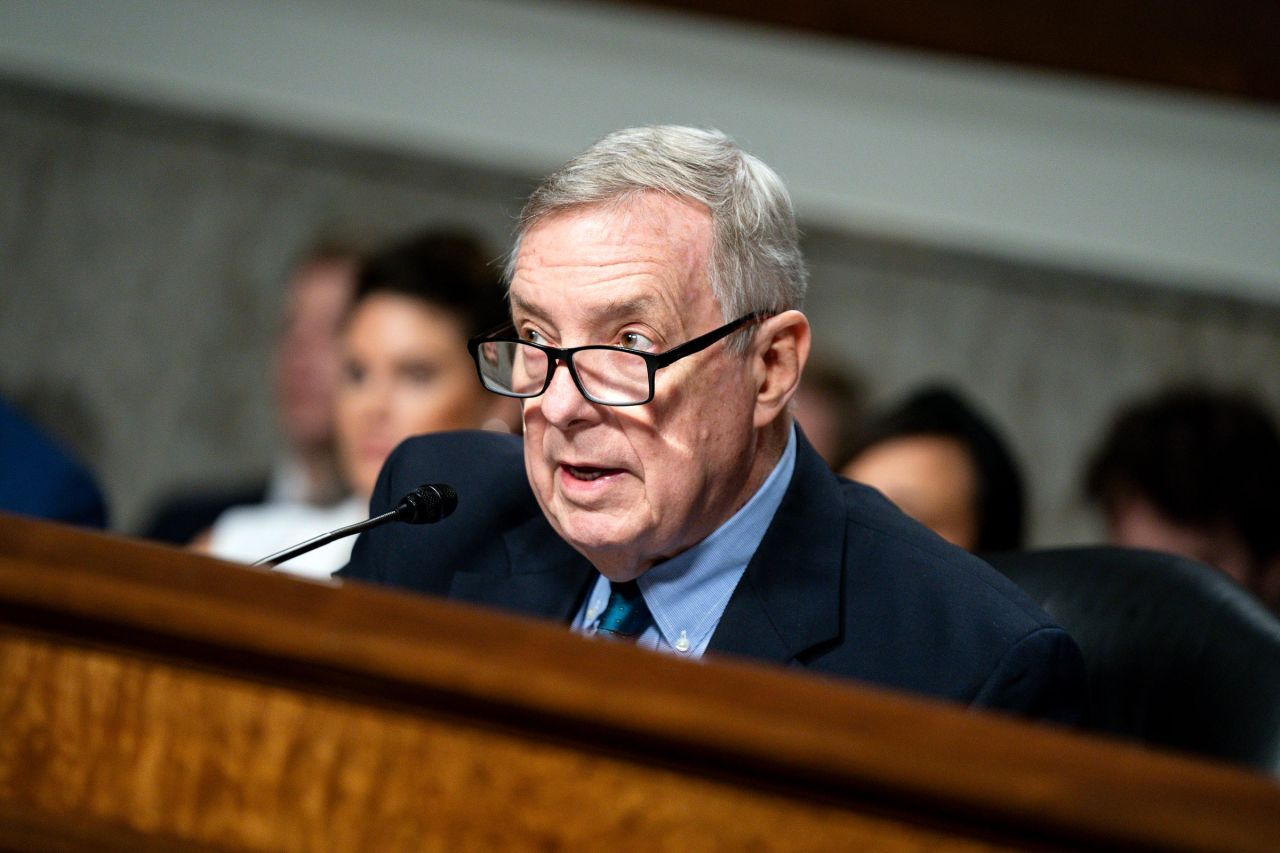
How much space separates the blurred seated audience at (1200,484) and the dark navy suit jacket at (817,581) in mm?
989

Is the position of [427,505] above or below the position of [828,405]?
above

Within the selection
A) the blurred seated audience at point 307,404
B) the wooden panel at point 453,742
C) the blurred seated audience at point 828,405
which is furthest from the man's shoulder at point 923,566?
the blurred seated audience at point 307,404

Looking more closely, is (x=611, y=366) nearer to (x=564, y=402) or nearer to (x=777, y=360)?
(x=564, y=402)

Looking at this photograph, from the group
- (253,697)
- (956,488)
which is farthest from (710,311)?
(956,488)

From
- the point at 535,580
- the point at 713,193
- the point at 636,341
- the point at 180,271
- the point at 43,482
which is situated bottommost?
the point at 180,271

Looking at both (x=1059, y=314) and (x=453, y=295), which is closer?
(x=453, y=295)

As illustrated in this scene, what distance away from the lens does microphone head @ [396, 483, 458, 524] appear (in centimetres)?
153

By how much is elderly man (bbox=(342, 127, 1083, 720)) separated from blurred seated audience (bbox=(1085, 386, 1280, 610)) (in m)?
1.04

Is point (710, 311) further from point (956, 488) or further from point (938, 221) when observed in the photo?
point (938, 221)

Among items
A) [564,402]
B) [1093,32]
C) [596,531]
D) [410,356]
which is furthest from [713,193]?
[1093,32]

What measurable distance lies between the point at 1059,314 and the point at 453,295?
187 cm

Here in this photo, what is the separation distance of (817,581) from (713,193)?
42 cm

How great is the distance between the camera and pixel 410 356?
279 centimetres

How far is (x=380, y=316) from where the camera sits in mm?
2818
